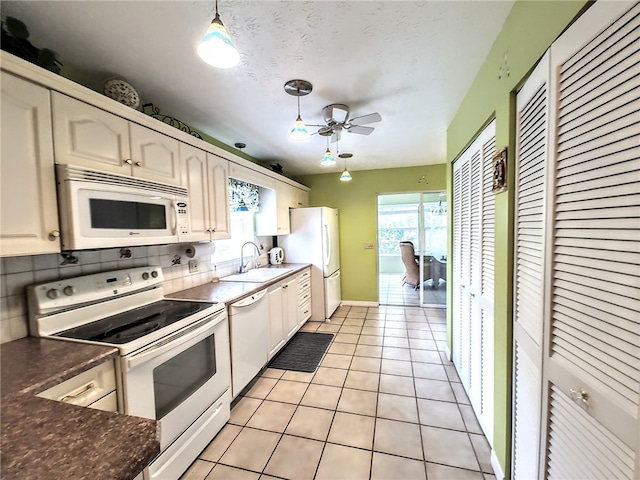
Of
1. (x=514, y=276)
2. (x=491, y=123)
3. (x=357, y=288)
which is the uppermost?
(x=491, y=123)

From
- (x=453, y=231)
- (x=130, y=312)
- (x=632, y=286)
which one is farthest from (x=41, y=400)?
(x=453, y=231)

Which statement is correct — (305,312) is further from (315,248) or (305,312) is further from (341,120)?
(341,120)

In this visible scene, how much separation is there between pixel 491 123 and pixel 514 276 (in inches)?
37.8

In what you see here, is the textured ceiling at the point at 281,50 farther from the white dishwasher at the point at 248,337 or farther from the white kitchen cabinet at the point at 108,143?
the white dishwasher at the point at 248,337

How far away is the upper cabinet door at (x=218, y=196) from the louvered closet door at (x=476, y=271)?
2.14 metres

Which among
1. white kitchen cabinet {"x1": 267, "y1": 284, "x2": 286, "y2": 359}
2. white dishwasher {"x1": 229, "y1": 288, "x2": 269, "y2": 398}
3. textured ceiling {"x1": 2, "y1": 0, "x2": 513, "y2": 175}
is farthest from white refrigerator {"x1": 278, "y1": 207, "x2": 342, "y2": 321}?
textured ceiling {"x1": 2, "y1": 0, "x2": 513, "y2": 175}

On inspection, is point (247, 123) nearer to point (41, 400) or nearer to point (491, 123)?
point (491, 123)

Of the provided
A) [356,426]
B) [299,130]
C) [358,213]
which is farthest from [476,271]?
[358,213]

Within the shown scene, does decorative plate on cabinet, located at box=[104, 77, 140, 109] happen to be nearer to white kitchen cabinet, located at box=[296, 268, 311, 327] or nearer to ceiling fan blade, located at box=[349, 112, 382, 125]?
ceiling fan blade, located at box=[349, 112, 382, 125]

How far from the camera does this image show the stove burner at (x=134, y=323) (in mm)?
1367

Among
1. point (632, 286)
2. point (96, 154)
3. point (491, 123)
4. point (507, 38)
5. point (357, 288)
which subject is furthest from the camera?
point (357, 288)

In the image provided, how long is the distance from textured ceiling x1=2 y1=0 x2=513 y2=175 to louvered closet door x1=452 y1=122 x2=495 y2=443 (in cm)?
56

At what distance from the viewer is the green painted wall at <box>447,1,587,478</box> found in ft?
3.38

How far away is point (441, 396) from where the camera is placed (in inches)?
88.0
